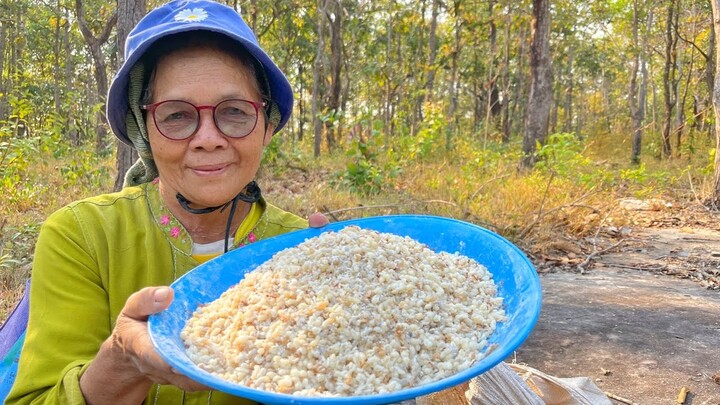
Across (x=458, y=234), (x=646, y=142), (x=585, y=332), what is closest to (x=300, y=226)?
(x=458, y=234)

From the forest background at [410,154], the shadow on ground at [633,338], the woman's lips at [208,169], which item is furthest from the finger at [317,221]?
the shadow on ground at [633,338]

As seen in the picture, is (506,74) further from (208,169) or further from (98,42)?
(208,169)

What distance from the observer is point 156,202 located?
58.4 inches

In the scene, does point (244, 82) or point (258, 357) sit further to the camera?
point (244, 82)

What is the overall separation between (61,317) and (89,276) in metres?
0.14

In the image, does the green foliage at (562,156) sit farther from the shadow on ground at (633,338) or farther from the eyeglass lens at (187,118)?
the eyeglass lens at (187,118)

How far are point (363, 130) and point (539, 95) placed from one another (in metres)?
2.75

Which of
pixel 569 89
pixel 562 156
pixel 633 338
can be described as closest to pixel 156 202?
pixel 633 338

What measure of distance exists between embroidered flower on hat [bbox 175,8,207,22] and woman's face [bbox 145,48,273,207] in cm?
7

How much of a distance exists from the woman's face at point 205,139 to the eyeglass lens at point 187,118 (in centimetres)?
1

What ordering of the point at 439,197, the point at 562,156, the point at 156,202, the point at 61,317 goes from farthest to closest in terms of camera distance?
the point at 562,156 < the point at 439,197 < the point at 156,202 < the point at 61,317

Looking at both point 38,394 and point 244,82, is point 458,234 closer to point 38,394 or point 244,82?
point 244,82

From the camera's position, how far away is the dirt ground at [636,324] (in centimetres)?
219

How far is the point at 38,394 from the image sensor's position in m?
1.14
